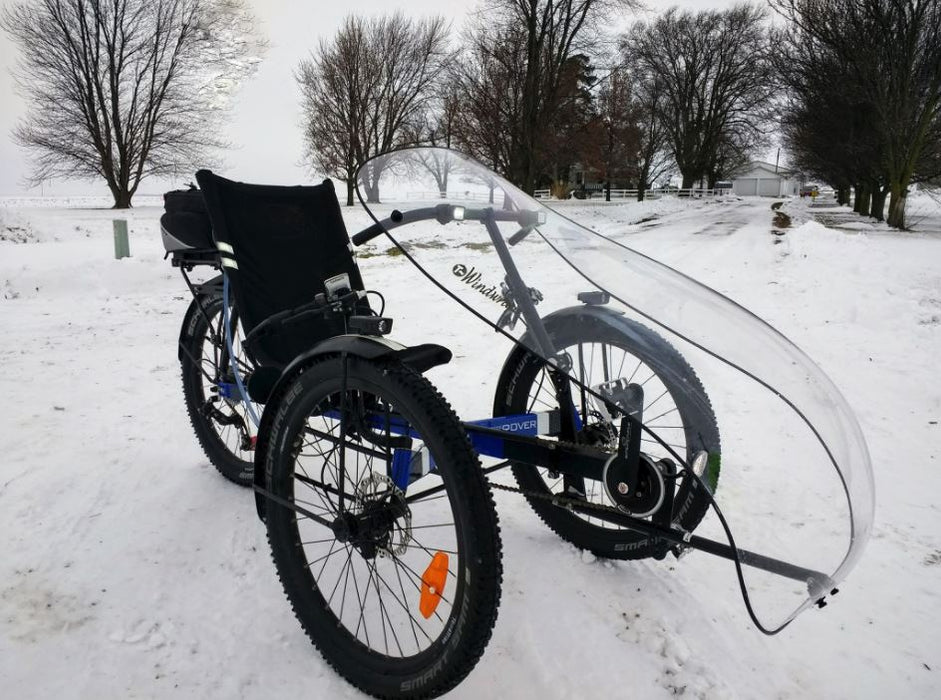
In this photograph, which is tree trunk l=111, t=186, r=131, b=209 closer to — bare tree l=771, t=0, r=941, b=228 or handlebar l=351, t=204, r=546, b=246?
bare tree l=771, t=0, r=941, b=228

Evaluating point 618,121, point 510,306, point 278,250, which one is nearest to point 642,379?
point 510,306

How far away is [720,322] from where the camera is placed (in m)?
1.38

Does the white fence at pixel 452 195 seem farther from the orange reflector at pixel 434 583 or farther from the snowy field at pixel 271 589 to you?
the snowy field at pixel 271 589

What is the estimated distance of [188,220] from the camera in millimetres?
2451

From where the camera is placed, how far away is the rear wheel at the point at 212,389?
2.66 m

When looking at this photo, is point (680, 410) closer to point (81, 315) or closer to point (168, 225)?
point (168, 225)

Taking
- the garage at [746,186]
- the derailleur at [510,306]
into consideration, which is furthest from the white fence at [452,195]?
the garage at [746,186]

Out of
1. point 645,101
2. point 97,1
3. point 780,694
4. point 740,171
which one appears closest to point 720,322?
point 780,694

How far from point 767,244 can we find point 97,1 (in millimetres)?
24178

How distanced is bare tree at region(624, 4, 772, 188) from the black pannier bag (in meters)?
44.8

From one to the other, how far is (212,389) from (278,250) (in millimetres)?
864

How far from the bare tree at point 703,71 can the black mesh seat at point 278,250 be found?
44677 mm

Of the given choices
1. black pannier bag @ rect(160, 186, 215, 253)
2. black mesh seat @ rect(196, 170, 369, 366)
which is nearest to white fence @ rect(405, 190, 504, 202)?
black mesh seat @ rect(196, 170, 369, 366)

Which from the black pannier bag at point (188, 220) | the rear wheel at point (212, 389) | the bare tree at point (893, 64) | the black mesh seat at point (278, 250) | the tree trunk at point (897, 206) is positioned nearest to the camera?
the black mesh seat at point (278, 250)
